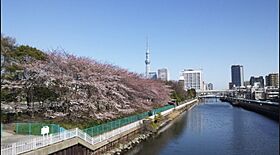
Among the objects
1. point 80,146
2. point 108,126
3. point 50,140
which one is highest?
point 50,140

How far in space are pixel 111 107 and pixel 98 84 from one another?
8.40 feet

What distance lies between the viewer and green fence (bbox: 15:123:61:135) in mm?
12984

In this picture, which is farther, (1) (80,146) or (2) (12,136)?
(1) (80,146)

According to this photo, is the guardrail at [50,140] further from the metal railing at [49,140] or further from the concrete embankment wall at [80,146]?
the concrete embankment wall at [80,146]

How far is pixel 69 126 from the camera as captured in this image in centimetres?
1656

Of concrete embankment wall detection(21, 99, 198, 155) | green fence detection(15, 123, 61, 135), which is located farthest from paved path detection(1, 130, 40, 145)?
concrete embankment wall detection(21, 99, 198, 155)

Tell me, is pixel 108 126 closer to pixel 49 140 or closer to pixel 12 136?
pixel 12 136

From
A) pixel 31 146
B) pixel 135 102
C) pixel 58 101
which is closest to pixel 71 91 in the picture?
pixel 58 101

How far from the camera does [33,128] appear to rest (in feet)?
43.9

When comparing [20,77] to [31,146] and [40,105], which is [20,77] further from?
[31,146]

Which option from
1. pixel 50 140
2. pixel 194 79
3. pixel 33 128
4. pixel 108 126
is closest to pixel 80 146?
pixel 33 128

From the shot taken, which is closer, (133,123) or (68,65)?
(68,65)

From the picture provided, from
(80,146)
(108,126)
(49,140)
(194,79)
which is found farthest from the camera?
(194,79)

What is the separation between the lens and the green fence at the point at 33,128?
13.0 meters
